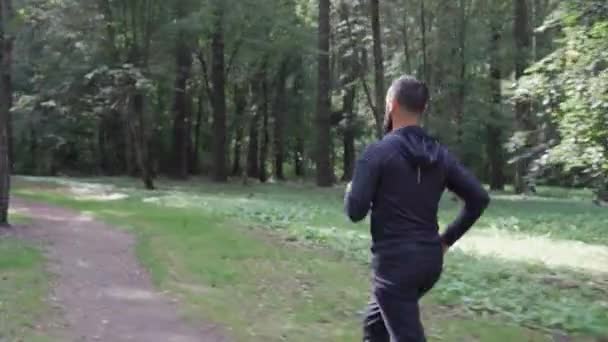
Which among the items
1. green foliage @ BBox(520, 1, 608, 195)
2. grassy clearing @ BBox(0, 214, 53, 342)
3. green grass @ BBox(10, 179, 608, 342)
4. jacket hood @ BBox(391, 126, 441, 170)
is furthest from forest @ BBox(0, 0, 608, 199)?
jacket hood @ BBox(391, 126, 441, 170)

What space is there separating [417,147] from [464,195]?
44 cm

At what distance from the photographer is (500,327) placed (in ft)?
24.0

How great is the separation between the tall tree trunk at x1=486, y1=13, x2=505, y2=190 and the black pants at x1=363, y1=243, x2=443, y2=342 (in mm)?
30355

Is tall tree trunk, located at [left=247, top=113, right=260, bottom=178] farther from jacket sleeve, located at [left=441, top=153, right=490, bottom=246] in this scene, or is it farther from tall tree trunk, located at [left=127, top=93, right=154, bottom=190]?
jacket sleeve, located at [left=441, top=153, right=490, bottom=246]

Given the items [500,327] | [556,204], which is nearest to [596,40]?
[500,327]

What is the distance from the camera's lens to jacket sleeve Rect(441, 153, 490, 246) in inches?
153

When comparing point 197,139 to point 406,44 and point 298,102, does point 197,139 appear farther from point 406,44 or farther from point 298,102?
point 406,44

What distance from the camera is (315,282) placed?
381 inches

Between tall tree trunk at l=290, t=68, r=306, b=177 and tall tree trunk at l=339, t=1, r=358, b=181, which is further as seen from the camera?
tall tree trunk at l=290, t=68, r=306, b=177

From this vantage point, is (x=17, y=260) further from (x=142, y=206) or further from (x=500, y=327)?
(x=142, y=206)

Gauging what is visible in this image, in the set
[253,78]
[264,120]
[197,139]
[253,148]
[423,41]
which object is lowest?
[253,148]

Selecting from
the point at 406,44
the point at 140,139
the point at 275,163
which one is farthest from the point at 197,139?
the point at 140,139

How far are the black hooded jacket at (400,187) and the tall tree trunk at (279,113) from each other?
3826cm

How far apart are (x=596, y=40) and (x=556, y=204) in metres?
16.2
